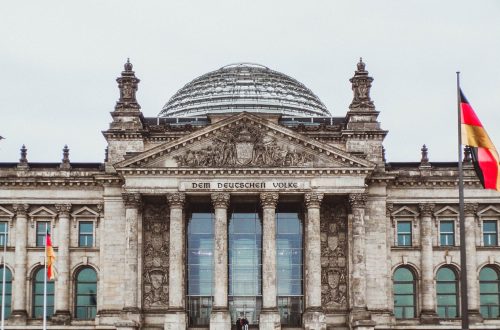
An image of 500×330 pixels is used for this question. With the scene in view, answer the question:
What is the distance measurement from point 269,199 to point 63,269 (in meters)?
17.4

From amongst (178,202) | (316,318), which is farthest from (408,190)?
(178,202)

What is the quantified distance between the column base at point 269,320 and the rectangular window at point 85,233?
626 inches

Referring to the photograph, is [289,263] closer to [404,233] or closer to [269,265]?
[269,265]

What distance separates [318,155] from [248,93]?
22.3 meters

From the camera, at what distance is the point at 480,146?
139 ft

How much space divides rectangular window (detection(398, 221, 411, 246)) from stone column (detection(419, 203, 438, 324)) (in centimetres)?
107

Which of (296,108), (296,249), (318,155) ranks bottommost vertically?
(296,249)

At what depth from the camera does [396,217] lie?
261 feet

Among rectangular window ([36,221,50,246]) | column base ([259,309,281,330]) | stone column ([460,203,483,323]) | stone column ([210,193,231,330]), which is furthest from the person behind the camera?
rectangular window ([36,221,50,246])

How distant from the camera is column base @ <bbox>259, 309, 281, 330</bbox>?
72062mm

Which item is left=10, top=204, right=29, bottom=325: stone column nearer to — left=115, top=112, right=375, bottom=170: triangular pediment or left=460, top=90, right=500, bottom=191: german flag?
left=115, top=112, right=375, bottom=170: triangular pediment

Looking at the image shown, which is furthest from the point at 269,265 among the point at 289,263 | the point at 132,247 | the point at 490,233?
the point at 490,233

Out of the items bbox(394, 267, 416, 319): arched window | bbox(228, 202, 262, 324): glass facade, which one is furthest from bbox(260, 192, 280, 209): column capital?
bbox(394, 267, 416, 319): arched window

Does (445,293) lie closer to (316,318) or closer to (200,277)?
(316,318)
